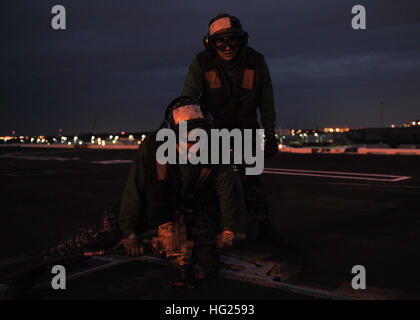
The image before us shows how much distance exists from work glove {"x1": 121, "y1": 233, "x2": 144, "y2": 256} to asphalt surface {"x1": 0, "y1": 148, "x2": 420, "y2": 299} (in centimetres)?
29

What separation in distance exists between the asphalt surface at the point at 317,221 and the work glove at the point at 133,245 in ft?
0.95

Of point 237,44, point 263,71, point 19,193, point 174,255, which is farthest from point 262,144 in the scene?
point 19,193

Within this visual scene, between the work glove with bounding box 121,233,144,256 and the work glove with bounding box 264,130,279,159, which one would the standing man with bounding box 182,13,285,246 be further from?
the work glove with bounding box 121,233,144,256

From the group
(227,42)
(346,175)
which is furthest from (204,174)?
(346,175)

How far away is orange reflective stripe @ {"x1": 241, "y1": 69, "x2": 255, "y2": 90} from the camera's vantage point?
12.5ft

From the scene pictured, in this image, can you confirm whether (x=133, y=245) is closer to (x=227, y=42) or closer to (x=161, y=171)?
(x=161, y=171)

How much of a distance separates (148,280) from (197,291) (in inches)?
17.1

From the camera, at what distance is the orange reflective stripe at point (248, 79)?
12.5ft

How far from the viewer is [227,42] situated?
3586mm

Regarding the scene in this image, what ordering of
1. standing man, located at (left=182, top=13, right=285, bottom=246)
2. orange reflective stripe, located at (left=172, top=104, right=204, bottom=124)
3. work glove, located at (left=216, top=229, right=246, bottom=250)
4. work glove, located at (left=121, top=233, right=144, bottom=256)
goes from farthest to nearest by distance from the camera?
standing man, located at (left=182, top=13, right=285, bottom=246) < work glove, located at (left=216, top=229, right=246, bottom=250) < work glove, located at (left=121, top=233, right=144, bottom=256) < orange reflective stripe, located at (left=172, top=104, right=204, bottom=124)

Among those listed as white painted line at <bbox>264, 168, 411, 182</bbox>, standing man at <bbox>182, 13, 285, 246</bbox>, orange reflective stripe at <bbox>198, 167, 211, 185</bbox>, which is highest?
standing man at <bbox>182, 13, 285, 246</bbox>

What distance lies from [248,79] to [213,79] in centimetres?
35

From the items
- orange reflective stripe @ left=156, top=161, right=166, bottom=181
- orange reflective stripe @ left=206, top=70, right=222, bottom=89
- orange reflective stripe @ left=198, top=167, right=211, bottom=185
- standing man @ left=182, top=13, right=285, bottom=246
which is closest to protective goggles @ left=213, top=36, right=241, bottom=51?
standing man @ left=182, top=13, right=285, bottom=246

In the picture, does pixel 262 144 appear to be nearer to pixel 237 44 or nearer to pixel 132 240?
pixel 237 44
